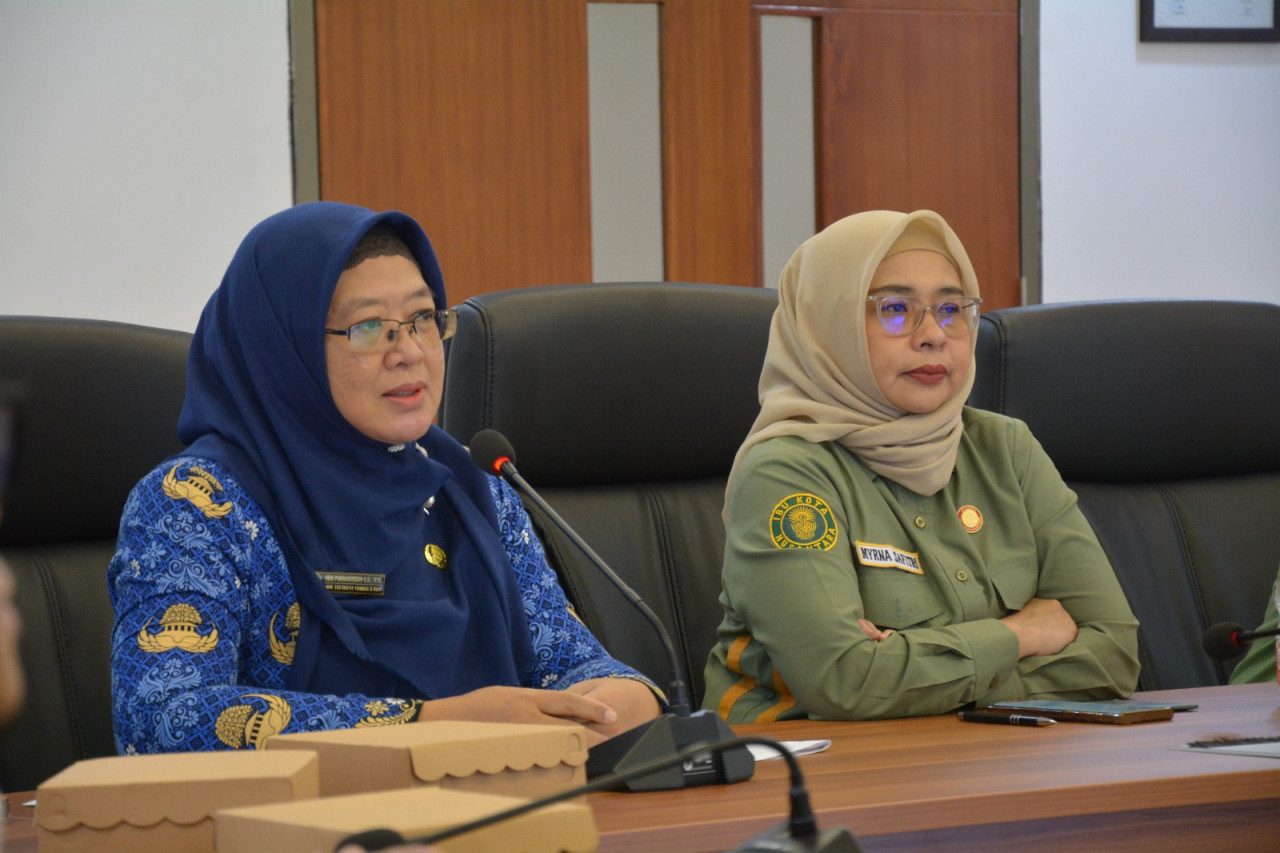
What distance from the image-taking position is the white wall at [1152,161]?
4039 mm

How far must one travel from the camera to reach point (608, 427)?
2100 mm

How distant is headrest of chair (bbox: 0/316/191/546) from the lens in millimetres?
1733

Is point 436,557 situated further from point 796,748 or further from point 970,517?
point 970,517

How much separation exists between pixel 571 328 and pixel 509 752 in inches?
46.6

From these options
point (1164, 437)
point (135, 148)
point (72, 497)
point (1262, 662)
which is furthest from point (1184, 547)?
point (135, 148)

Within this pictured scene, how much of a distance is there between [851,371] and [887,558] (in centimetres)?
28

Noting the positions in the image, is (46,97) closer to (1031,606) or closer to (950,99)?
(950,99)

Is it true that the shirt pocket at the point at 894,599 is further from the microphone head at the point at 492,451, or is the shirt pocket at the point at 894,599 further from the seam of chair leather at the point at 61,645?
the seam of chair leather at the point at 61,645

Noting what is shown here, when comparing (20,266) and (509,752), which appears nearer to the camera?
(509,752)

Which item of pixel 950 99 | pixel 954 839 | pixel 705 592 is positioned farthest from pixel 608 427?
Answer: pixel 950 99

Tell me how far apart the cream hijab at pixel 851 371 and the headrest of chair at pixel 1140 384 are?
0.37 metres

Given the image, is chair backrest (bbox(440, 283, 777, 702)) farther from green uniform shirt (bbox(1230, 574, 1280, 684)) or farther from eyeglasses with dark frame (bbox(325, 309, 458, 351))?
green uniform shirt (bbox(1230, 574, 1280, 684))

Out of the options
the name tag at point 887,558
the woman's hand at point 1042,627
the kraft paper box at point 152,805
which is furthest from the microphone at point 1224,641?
the kraft paper box at point 152,805

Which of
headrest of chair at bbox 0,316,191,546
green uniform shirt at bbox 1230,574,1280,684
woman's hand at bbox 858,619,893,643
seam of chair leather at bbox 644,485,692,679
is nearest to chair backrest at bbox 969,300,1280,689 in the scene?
green uniform shirt at bbox 1230,574,1280,684
